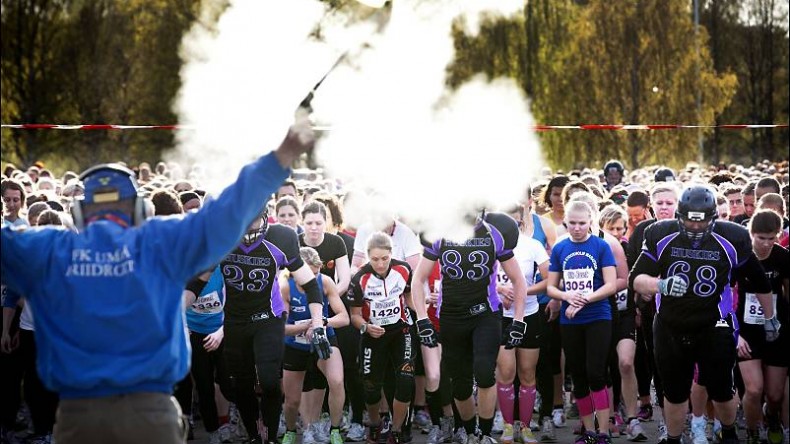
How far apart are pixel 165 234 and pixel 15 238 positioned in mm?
649

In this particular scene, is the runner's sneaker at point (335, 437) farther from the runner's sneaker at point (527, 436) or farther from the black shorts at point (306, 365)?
the runner's sneaker at point (527, 436)

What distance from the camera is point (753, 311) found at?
9695mm

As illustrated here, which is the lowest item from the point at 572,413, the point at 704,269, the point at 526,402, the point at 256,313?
the point at 572,413

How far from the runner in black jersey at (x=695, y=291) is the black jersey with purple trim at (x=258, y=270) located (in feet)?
9.13

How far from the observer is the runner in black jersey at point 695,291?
902 centimetres

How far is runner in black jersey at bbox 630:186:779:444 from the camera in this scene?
9.02 meters

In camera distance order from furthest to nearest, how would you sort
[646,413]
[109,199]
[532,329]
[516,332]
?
[646,413]
[532,329]
[516,332]
[109,199]

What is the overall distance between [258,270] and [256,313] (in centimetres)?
34

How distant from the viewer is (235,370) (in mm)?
9625

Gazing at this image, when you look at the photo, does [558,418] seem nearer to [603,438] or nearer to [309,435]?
[603,438]

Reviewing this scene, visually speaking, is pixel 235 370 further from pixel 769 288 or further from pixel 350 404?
pixel 769 288

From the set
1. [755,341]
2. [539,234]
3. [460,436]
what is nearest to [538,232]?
[539,234]

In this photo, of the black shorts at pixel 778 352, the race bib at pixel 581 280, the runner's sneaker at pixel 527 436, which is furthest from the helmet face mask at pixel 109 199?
the black shorts at pixel 778 352

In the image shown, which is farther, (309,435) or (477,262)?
(309,435)
